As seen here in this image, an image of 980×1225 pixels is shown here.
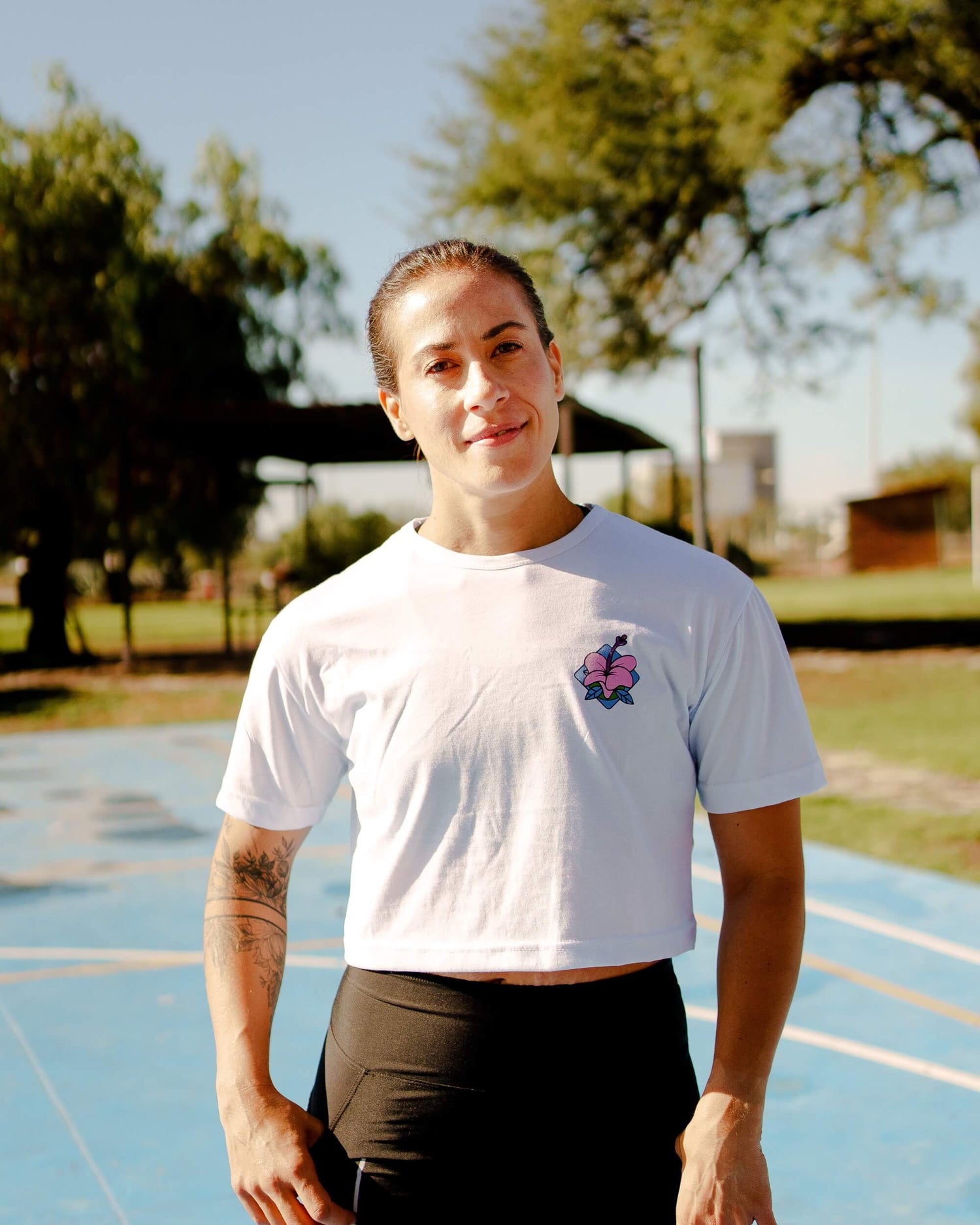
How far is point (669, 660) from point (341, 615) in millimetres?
457

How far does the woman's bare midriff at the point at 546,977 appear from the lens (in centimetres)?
162

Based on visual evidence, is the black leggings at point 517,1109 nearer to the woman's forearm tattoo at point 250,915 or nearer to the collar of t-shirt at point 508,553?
the woman's forearm tattoo at point 250,915

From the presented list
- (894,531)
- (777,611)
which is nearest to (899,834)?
(777,611)

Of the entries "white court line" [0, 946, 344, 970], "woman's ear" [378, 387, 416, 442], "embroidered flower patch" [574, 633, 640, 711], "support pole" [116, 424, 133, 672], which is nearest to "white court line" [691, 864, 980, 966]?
"white court line" [0, 946, 344, 970]

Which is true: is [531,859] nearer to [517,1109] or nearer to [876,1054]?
[517,1109]

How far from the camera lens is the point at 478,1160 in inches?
62.8

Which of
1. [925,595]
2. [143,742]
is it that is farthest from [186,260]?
[925,595]

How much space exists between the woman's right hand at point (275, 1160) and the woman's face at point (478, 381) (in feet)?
2.88

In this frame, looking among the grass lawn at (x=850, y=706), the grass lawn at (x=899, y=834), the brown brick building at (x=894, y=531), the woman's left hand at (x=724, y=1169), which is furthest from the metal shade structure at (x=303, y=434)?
the brown brick building at (x=894, y=531)

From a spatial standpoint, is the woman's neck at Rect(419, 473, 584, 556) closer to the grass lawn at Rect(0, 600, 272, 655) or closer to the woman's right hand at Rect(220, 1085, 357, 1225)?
the woman's right hand at Rect(220, 1085, 357, 1225)

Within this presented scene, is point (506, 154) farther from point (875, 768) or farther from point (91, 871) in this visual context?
point (91, 871)

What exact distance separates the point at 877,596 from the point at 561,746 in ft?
101

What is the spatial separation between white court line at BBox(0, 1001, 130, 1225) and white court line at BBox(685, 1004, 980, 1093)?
2.10 m

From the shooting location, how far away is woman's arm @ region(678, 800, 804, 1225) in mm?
1540
